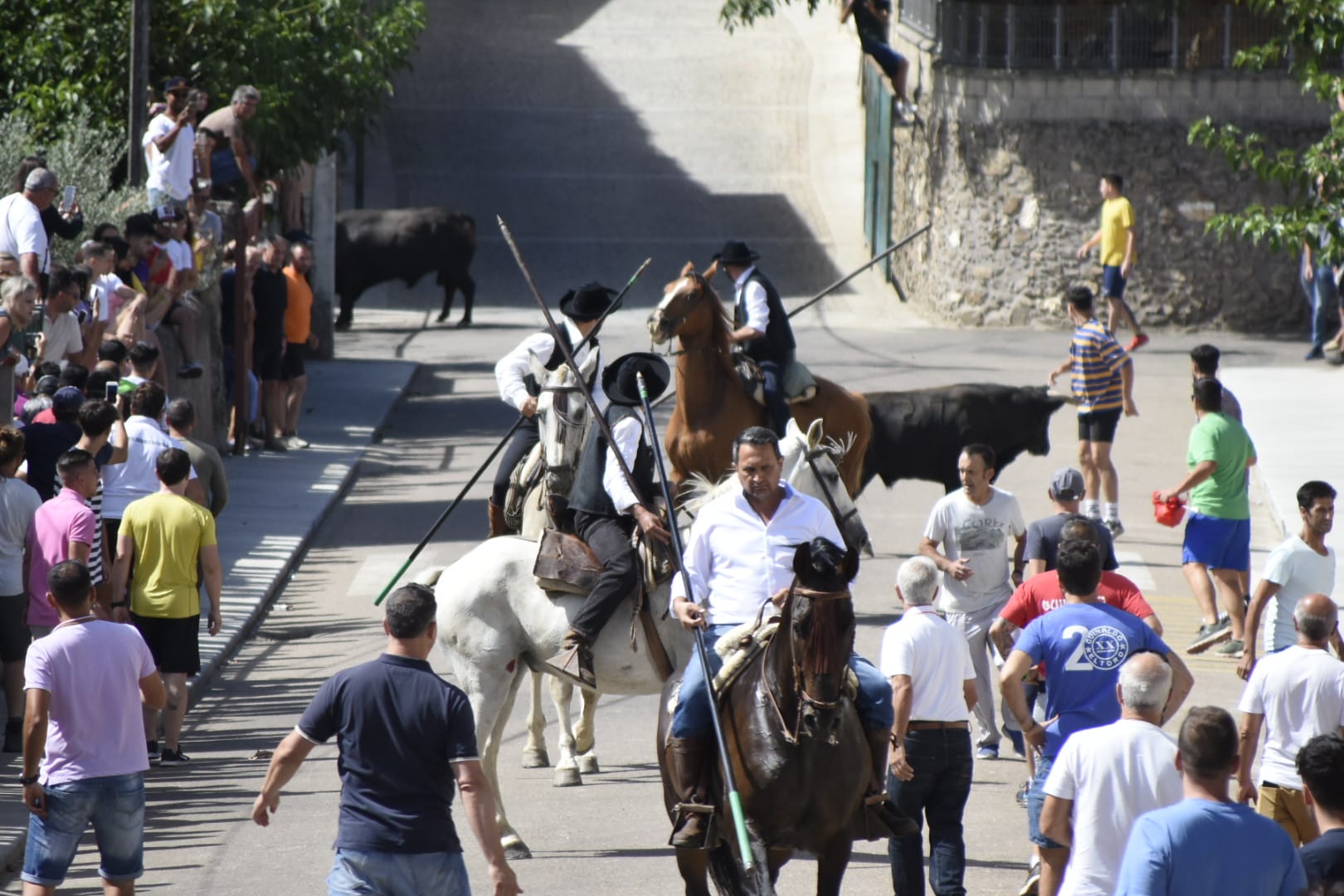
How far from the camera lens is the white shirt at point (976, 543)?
11141 mm

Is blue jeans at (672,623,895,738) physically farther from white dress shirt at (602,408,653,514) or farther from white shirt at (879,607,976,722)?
white dress shirt at (602,408,653,514)

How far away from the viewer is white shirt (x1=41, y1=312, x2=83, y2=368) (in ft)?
45.3

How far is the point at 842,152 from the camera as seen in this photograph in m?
41.2

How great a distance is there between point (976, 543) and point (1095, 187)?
19466 mm

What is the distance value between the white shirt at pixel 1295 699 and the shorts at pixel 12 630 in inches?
259

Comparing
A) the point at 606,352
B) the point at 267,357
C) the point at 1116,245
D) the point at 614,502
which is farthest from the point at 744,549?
the point at 1116,245

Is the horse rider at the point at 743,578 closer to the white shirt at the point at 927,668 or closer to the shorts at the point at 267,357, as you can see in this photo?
the white shirt at the point at 927,668

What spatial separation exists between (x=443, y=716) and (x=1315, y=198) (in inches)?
426

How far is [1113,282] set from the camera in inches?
1073

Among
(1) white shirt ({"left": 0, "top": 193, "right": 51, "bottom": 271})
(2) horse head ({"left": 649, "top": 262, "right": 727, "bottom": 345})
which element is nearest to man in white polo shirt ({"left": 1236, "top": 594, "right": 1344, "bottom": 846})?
(2) horse head ({"left": 649, "top": 262, "right": 727, "bottom": 345})

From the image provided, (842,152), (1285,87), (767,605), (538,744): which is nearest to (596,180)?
(842,152)

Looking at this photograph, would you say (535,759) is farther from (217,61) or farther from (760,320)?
(217,61)

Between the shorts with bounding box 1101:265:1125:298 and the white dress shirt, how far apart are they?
1784cm

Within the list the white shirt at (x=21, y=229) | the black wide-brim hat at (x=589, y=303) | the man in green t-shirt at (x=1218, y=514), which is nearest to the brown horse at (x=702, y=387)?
the black wide-brim hat at (x=589, y=303)
